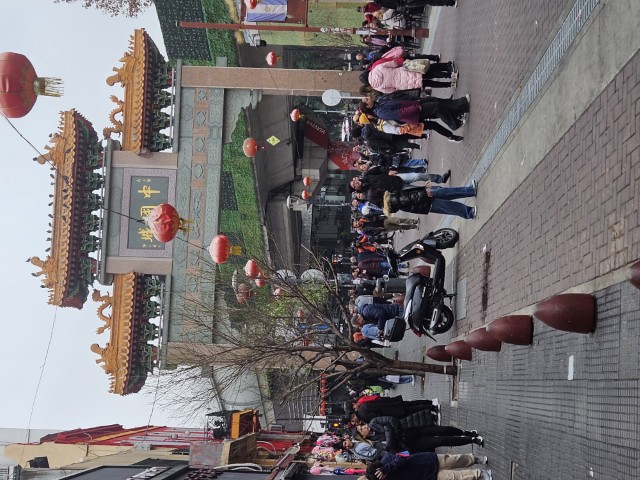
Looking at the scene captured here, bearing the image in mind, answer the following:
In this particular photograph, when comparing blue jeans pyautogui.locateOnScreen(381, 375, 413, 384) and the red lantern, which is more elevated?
the red lantern

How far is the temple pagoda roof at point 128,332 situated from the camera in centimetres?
2488

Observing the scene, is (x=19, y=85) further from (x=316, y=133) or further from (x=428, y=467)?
(x=316, y=133)

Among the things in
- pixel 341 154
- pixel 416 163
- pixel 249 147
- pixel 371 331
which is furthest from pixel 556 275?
pixel 341 154

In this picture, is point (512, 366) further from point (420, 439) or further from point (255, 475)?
point (255, 475)

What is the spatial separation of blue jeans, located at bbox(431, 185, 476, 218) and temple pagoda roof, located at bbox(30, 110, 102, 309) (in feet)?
53.9

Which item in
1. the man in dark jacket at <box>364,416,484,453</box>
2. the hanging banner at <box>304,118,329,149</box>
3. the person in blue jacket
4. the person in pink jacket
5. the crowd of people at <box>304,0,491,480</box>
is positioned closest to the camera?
the person in blue jacket

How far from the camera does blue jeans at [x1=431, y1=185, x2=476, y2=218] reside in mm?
13539

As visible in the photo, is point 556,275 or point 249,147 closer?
point 556,275

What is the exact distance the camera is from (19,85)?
1277cm

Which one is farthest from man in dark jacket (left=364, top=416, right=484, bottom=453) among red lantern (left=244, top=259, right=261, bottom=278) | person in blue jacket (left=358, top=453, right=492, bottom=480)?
red lantern (left=244, top=259, right=261, bottom=278)

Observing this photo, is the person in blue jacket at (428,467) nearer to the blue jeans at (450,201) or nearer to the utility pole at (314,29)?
the blue jeans at (450,201)

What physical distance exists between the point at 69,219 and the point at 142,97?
5401mm

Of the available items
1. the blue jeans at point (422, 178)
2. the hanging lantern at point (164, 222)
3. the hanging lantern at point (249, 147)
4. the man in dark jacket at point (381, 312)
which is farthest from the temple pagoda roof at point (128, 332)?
the blue jeans at point (422, 178)

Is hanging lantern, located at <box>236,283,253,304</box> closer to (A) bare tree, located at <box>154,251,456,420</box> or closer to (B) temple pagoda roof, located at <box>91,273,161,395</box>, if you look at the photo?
(A) bare tree, located at <box>154,251,456,420</box>
